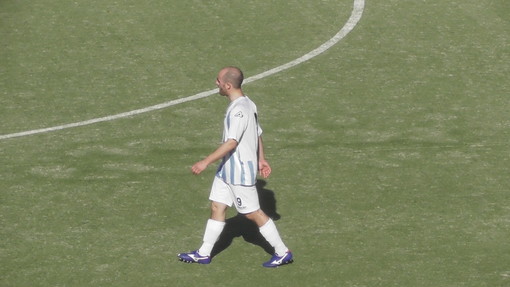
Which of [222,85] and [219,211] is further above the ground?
[222,85]

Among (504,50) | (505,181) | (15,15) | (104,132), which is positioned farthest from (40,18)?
(505,181)

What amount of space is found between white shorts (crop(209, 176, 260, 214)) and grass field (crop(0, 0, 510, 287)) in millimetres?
661

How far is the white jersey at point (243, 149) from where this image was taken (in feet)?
40.6

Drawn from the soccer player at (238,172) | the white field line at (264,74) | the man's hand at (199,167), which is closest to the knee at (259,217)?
the soccer player at (238,172)

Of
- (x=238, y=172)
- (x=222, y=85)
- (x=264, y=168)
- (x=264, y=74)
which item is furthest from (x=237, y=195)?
(x=264, y=74)

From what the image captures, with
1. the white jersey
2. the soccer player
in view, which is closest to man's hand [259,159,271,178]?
the soccer player

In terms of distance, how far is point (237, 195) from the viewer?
1258cm

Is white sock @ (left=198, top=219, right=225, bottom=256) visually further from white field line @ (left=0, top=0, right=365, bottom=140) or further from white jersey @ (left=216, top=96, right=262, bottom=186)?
white field line @ (left=0, top=0, right=365, bottom=140)

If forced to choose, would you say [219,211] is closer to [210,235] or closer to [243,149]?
[210,235]

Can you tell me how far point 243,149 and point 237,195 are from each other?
49cm

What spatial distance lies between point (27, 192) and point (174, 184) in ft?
5.77

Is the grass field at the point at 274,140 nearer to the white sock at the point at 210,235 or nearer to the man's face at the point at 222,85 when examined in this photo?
the white sock at the point at 210,235

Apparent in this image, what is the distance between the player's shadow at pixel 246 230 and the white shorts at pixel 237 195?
725 millimetres

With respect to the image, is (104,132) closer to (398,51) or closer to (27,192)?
(27,192)
